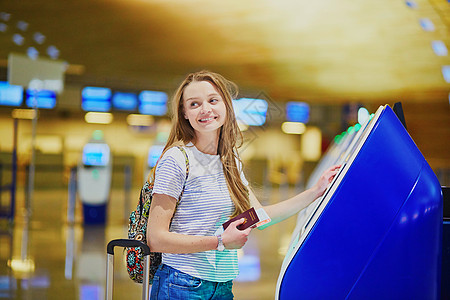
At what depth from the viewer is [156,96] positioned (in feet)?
48.7

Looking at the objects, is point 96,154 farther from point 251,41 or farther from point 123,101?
point 123,101

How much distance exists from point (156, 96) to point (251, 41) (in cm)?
434

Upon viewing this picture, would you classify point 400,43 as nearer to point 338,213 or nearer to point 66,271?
point 66,271

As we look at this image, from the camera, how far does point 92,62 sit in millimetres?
13148

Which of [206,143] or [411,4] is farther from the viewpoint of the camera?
[411,4]

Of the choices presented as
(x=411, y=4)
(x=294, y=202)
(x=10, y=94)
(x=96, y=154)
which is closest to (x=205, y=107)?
(x=294, y=202)

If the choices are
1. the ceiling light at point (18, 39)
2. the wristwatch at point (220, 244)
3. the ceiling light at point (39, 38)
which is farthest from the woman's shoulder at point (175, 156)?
the ceiling light at point (18, 39)

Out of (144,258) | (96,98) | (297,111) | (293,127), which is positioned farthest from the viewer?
(293,127)

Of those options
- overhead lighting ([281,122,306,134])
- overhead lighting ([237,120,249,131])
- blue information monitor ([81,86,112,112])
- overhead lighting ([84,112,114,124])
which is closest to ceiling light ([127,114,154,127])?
overhead lighting ([84,112,114,124])

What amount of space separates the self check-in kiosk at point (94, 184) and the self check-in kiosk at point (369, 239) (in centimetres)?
717

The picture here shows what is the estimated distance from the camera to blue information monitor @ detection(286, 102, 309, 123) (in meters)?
17.7

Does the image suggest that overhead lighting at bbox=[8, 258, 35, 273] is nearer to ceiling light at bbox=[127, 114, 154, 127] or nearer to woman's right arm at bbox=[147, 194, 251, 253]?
woman's right arm at bbox=[147, 194, 251, 253]

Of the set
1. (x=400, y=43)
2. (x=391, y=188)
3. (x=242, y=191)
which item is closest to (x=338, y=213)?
(x=391, y=188)

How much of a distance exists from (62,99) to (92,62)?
8.15 feet
